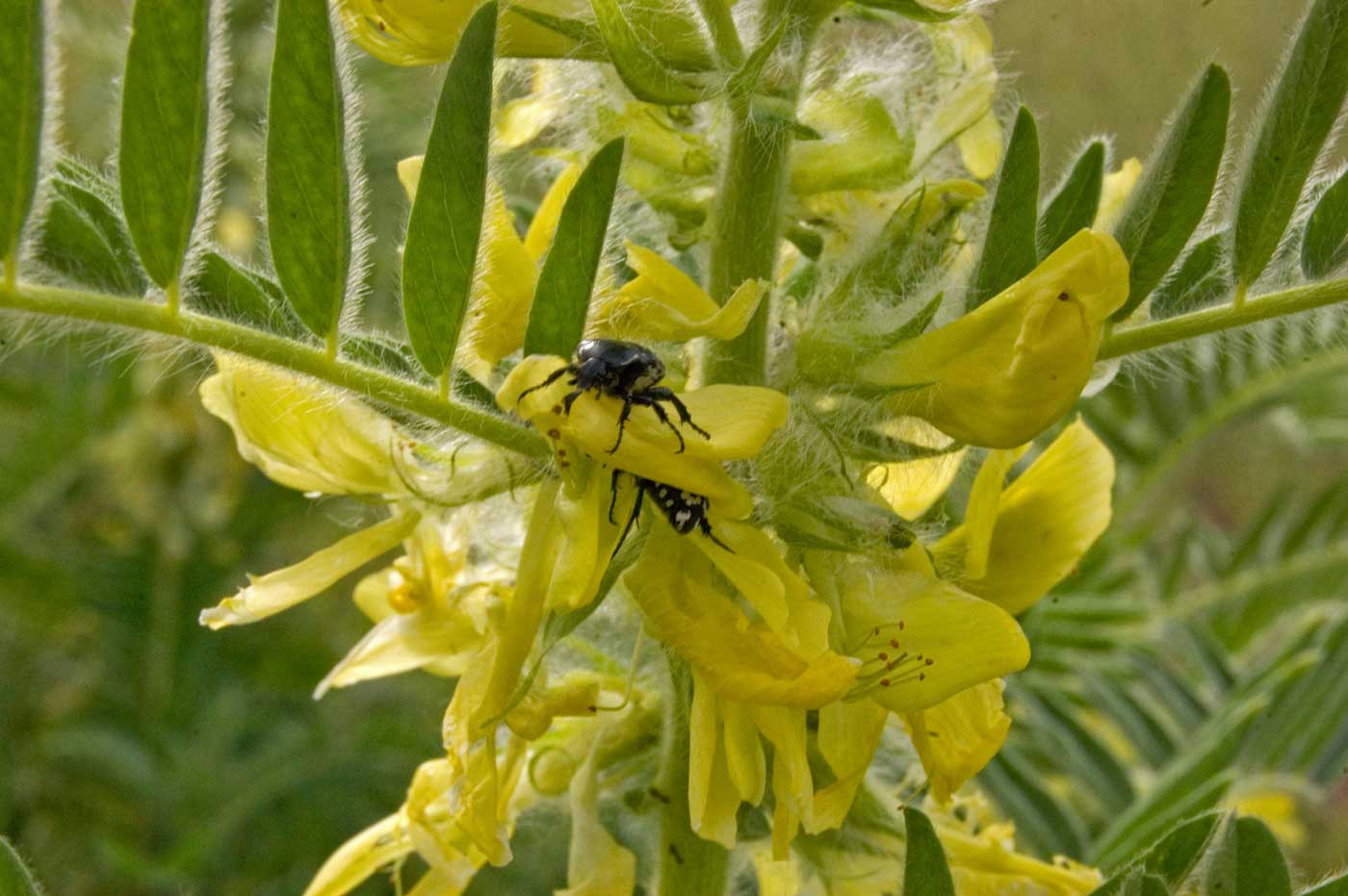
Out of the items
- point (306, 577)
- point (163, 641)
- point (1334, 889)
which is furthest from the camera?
point (163, 641)

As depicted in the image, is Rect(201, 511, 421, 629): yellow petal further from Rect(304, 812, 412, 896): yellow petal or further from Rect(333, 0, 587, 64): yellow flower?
Rect(333, 0, 587, 64): yellow flower

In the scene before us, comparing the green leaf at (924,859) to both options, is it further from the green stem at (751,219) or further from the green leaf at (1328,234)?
the green leaf at (1328,234)

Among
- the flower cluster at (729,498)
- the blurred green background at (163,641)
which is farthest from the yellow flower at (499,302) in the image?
the blurred green background at (163,641)

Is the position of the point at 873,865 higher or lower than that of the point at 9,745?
higher

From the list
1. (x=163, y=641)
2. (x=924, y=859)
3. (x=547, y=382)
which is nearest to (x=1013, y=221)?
(x=547, y=382)

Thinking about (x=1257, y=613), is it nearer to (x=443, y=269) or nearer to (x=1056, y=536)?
(x=1056, y=536)

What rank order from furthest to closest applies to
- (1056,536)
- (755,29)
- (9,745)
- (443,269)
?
1. (9,745)
2. (1056,536)
3. (755,29)
4. (443,269)

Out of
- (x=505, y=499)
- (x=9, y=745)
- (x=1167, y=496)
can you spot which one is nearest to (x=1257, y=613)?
(x=1167, y=496)

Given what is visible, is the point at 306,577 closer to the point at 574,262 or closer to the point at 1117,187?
the point at 574,262
